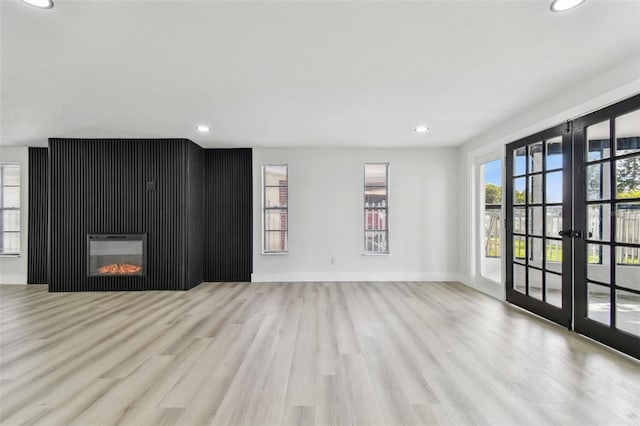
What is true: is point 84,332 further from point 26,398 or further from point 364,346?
point 364,346

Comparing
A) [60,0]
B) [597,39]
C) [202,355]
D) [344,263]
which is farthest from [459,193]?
[60,0]

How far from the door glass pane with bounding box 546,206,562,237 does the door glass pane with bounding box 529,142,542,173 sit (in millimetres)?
530

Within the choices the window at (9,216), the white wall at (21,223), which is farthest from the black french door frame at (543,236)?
the window at (9,216)

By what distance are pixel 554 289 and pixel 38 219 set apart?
835 centimetres

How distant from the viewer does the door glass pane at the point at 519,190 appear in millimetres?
4109

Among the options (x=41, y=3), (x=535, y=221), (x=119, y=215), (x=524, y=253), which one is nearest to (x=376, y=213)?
(x=524, y=253)

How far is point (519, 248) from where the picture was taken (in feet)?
13.7

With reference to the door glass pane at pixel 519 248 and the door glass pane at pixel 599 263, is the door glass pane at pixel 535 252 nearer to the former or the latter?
the door glass pane at pixel 519 248

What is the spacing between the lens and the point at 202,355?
8.98ft

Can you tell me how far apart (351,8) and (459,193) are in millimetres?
4807

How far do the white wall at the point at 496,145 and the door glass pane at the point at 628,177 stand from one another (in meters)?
0.55

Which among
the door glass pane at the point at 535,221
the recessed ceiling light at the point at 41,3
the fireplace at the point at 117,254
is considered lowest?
the fireplace at the point at 117,254

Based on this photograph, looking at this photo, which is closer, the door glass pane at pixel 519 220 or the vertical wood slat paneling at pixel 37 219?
the door glass pane at pixel 519 220

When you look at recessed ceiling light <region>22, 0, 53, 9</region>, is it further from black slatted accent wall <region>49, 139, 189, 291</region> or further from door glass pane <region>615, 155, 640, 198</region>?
door glass pane <region>615, 155, 640, 198</region>
